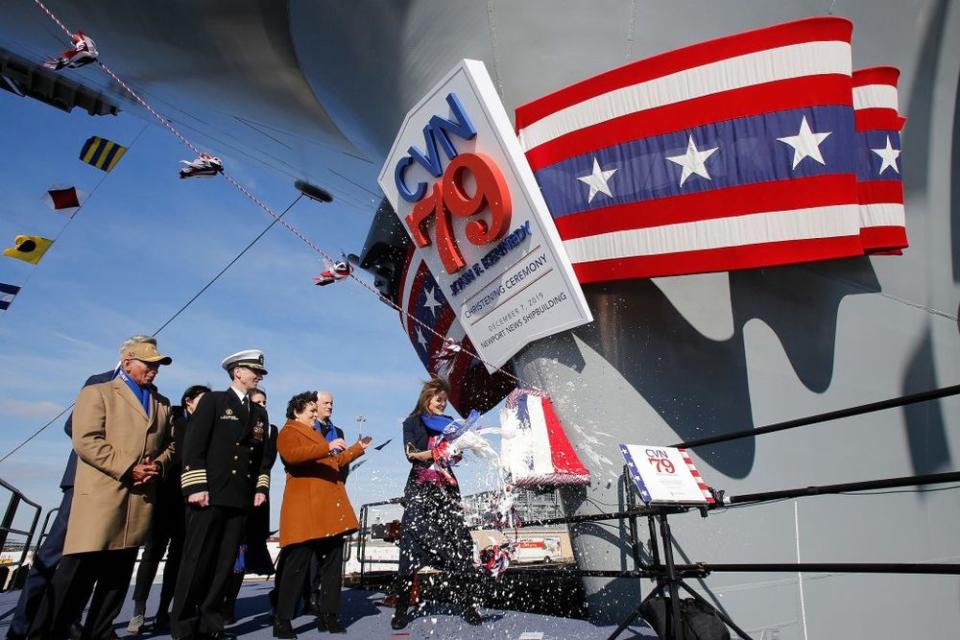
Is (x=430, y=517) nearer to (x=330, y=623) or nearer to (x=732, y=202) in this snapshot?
(x=330, y=623)

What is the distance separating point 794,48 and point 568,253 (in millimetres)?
2171

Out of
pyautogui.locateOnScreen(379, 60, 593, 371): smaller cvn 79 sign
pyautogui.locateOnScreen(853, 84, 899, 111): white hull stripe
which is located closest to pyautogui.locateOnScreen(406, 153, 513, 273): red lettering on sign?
pyautogui.locateOnScreen(379, 60, 593, 371): smaller cvn 79 sign

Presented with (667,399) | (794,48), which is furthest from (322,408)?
(794,48)

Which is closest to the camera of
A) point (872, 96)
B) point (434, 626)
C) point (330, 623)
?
point (330, 623)

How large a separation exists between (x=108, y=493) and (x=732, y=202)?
14.4 ft

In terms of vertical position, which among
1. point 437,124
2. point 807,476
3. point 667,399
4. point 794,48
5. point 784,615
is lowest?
point 784,615

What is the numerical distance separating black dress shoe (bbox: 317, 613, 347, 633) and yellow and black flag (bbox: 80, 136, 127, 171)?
4.61m

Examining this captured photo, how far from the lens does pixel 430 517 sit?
4.43 m

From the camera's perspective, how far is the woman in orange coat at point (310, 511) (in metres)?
4.16

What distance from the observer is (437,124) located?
17.5ft

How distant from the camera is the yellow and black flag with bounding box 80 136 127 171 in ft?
20.0

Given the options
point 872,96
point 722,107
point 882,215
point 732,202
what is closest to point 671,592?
point 732,202

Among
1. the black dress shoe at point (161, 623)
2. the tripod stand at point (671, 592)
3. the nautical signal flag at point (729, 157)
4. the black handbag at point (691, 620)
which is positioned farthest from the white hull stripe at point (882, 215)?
the black dress shoe at point (161, 623)

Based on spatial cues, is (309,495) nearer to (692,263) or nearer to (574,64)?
(692,263)
